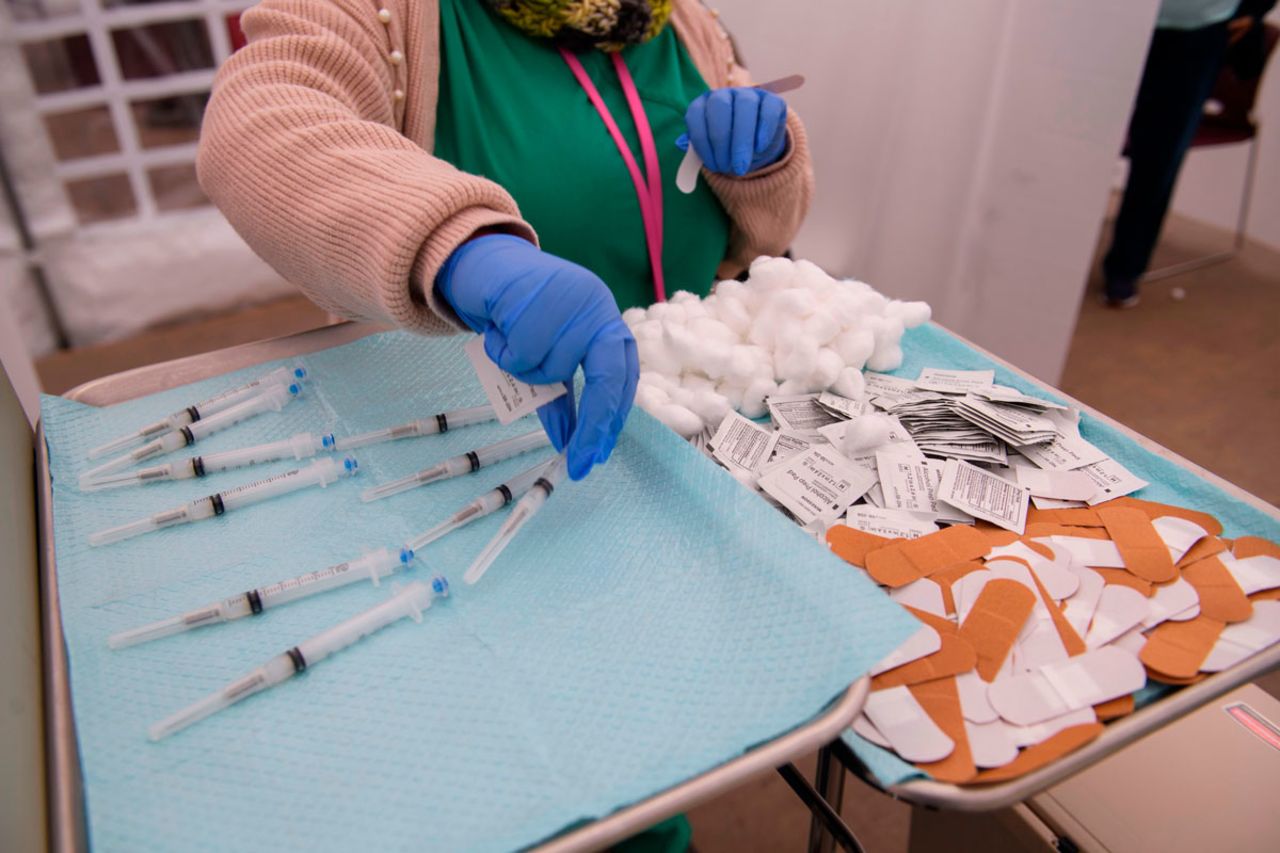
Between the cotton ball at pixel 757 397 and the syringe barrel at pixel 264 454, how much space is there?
0.45m

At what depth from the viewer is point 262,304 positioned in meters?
2.91

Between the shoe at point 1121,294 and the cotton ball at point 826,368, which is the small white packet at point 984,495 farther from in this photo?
the shoe at point 1121,294

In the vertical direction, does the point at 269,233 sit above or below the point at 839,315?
above

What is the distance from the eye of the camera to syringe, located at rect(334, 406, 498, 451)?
882 mm

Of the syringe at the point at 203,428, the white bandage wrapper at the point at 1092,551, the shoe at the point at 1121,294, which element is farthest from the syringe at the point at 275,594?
the shoe at the point at 1121,294

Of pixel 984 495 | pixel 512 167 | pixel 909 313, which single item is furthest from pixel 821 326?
pixel 512 167

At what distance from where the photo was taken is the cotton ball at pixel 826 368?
3.12 feet

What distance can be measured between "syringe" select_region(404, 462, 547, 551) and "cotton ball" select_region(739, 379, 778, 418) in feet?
0.84

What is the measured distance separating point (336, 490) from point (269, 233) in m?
0.27

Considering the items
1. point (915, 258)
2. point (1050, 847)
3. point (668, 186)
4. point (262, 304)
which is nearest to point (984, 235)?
point (915, 258)

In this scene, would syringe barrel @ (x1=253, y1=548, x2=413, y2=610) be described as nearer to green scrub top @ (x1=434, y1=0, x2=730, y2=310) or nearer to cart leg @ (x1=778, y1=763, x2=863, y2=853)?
cart leg @ (x1=778, y1=763, x2=863, y2=853)

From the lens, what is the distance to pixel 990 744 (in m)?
0.59

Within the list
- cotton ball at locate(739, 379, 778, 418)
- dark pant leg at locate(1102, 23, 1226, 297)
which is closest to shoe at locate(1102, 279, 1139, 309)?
dark pant leg at locate(1102, 23, 1226, 297)

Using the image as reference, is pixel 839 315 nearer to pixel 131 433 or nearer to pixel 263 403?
pixel 263 403
